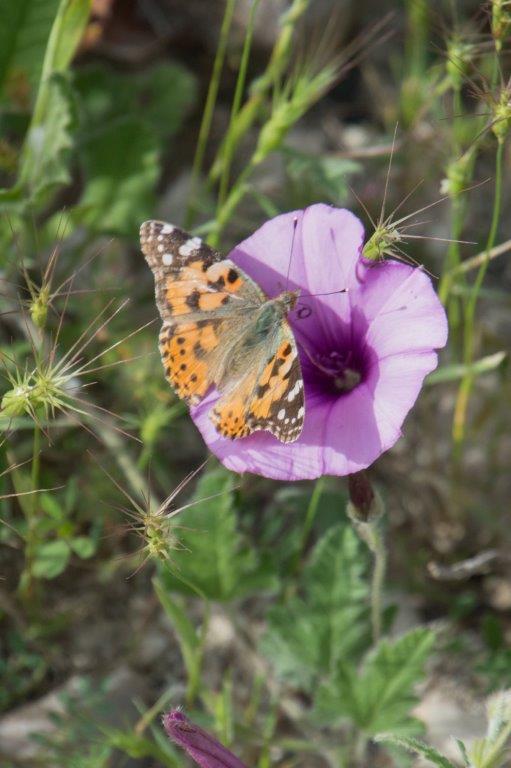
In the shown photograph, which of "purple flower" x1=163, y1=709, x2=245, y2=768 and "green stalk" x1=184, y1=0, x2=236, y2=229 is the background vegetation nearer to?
"green stalk" x1=184, y1=0, x2=236, y2=229

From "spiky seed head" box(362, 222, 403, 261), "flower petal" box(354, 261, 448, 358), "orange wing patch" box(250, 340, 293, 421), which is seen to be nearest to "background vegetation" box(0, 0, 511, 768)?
"spiky seed head" box(362, 222, 403, 261)

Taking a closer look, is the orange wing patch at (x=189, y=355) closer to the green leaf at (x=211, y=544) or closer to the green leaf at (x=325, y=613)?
the green leaf at (x=211, y=544)

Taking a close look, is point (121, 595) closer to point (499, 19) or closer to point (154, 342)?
point (154, 342)

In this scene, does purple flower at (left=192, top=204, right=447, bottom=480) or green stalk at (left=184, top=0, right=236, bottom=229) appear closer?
purple flower at (left=192, top=204, right=447, bottom=480)

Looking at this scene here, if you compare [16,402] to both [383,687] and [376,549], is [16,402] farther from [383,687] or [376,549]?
[383,687]

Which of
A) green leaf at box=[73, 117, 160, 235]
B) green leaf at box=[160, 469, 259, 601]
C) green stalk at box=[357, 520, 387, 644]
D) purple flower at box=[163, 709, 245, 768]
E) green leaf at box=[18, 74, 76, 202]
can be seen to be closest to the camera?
purple flower at box=[163, 709, 245, 768]

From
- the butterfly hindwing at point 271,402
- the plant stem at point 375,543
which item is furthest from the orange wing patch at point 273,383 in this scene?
the plant stem at point 375,543

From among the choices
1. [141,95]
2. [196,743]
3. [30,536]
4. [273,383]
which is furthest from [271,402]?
[141,95]
